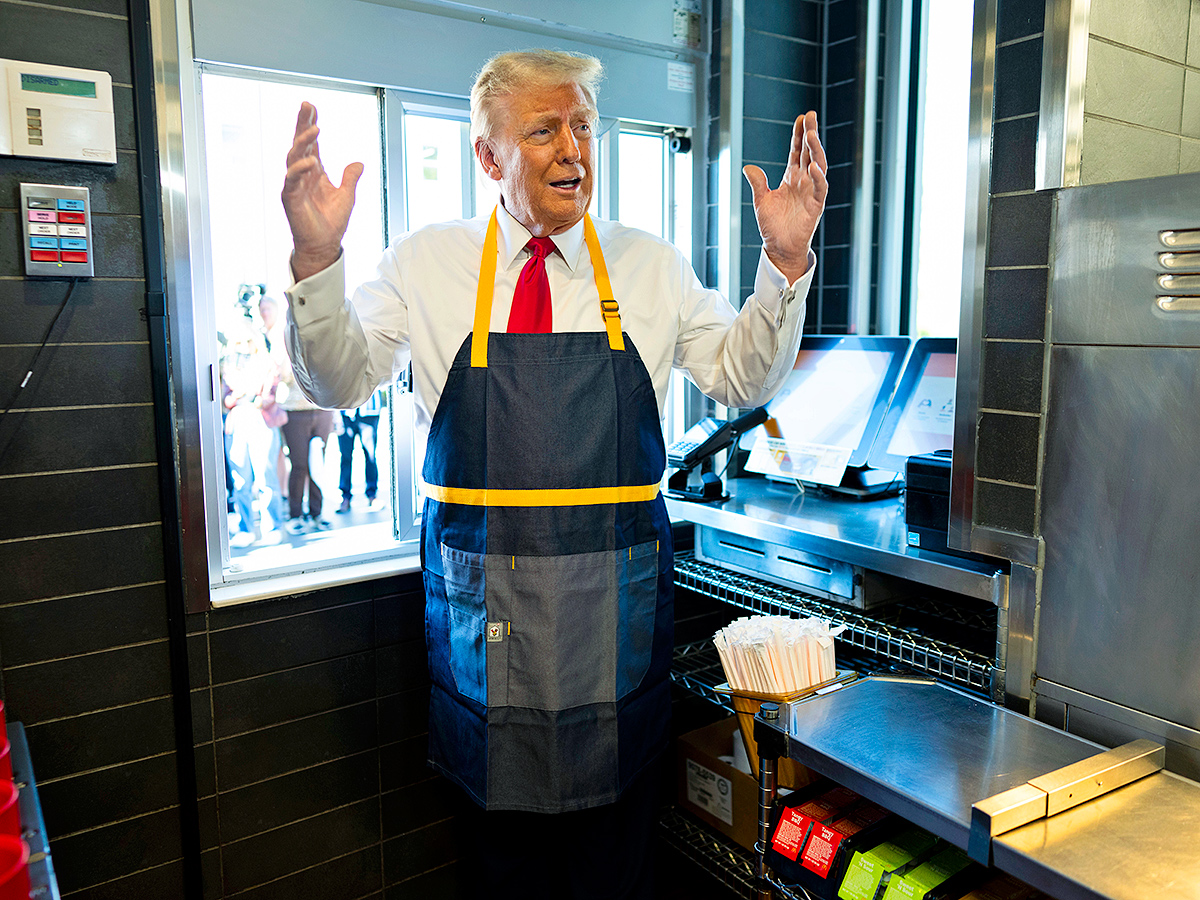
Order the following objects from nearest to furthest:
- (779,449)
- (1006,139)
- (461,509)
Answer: (1006,139) → (461,509) → (779,449)

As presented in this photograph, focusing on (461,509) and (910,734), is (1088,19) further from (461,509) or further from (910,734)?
(461,509)

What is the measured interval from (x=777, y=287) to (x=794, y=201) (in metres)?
0.15

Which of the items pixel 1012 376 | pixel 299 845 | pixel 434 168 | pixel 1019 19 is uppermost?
pixel 1019 19

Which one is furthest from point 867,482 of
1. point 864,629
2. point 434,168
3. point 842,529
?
point 434,168

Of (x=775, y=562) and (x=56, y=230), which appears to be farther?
(x=775, y=562)

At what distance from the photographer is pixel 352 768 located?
2145mm

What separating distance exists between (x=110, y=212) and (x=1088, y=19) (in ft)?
5.78

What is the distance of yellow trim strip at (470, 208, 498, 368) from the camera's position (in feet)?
5.51

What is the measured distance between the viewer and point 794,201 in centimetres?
162

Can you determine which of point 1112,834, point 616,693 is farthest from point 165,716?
point 1112,834

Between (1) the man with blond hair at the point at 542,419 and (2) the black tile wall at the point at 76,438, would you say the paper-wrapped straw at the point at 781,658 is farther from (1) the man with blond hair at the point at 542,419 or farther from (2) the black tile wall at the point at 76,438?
(2) the black tile wall at the point at 76,438

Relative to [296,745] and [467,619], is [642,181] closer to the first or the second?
[467,619]

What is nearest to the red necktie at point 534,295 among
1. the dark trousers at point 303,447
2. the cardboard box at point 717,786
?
the cardboard box at point 717,786

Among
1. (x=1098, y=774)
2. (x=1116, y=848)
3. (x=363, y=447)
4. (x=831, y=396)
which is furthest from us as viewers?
(x=363, y=447)
